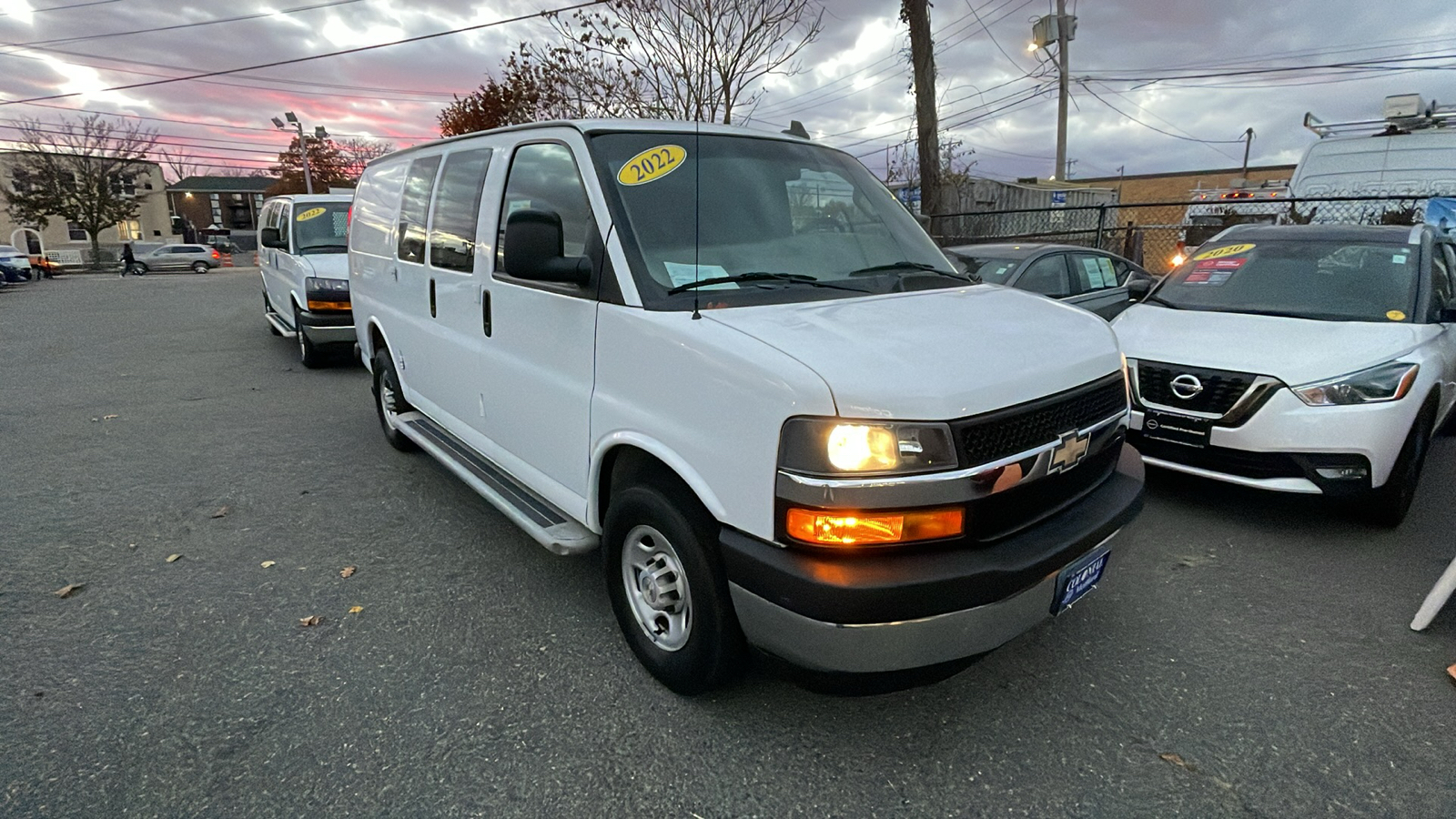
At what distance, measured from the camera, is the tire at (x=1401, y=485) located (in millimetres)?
3879

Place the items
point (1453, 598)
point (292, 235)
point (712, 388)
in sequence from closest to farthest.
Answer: point (712, 388) < point (1453, 598) < point (292, 235)

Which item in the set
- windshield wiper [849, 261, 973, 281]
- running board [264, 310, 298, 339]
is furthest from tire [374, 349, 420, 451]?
running board [264, 310, 298, 339]

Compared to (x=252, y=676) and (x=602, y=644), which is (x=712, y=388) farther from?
(x=252, y=676)

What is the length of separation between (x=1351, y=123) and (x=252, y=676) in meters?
15.8

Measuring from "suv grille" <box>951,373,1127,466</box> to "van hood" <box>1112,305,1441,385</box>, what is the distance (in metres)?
2.04

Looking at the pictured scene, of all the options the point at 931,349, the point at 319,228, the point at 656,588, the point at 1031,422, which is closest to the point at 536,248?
the point at 656,588

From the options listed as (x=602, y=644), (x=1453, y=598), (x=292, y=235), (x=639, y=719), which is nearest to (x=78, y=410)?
(x=292, y=235)

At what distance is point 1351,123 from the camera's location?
1171 cm

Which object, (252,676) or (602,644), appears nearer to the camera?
(252,676)

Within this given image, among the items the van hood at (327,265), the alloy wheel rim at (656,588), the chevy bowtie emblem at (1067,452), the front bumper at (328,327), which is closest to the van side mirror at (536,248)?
the alloy wheel rim at (656,588)

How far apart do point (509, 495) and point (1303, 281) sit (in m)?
5.25

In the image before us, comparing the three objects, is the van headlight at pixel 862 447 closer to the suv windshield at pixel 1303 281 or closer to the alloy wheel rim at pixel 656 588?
the alloy wheel rim at pixel 656 588

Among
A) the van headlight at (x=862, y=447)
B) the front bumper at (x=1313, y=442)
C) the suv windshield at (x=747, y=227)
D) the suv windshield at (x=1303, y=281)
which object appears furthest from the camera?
the suv windshield at (x=1303, y=281)

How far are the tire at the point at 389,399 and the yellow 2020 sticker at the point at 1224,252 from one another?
19.7ft
